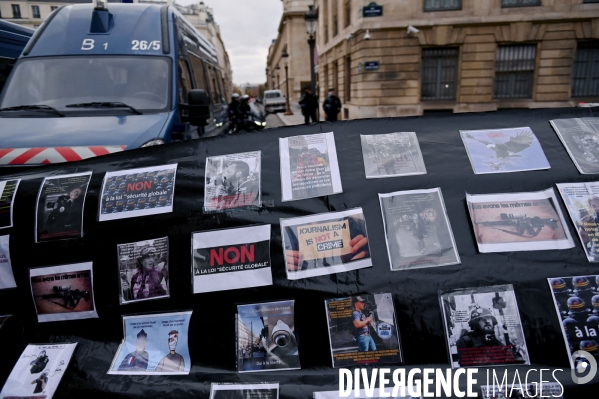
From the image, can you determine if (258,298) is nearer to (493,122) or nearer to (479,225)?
(479,225)

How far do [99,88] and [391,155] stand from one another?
154 inches

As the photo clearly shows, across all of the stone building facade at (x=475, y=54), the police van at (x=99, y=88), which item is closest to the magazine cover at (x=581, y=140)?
the police van at (x=99, y=88)

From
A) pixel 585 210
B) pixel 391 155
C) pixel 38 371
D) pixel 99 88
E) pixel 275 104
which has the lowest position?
pixel 38 371

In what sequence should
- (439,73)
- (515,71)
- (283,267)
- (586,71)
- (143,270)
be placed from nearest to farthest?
(283,267)
(143,270)
(586,71)
(515,71)
(439,73)

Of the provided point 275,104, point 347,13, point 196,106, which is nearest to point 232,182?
point 196,106

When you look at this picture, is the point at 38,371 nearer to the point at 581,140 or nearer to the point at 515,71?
the point at 581,140

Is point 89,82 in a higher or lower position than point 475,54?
lower

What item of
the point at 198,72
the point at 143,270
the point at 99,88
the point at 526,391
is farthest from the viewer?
the point at 198,72

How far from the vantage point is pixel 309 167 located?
1951 millimetres

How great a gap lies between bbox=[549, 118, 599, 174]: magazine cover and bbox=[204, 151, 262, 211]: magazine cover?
1507mm

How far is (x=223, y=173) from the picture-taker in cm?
196

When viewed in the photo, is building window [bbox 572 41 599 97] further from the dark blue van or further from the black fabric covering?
the dark blue van

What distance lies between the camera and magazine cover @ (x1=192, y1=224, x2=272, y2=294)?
5.66ft

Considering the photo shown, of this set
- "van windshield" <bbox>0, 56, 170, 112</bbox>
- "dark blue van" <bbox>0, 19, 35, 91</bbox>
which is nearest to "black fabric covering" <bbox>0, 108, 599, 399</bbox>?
"van windshield" <bbox>0, 56, 170, 112</bbox>
